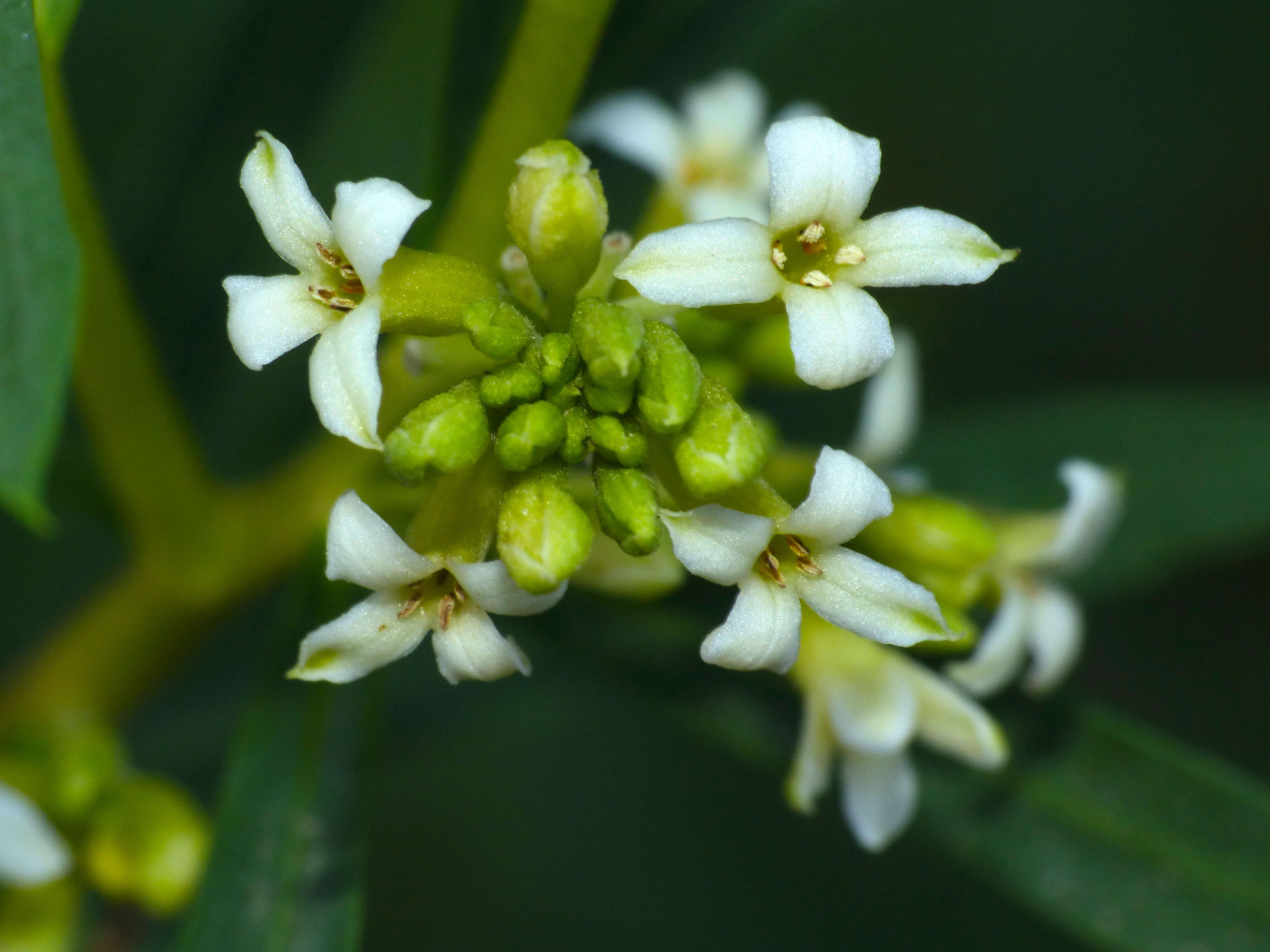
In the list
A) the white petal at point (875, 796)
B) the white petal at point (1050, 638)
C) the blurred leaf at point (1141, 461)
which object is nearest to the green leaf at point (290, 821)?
the white petal at point (875, 796)

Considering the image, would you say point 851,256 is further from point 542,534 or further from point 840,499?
point 542,534

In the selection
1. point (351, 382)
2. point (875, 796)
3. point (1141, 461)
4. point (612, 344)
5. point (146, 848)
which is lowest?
point (146, 848)

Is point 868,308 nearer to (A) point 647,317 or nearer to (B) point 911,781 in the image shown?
(A) point 647,317

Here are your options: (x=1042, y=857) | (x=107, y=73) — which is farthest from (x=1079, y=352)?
(x=107, y=73)

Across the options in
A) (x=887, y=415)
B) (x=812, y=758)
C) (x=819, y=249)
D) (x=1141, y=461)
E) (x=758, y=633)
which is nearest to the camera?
(x=758, y=633)

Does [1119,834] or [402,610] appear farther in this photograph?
[1119,834]

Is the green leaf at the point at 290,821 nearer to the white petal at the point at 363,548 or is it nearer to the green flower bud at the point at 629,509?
the white petal at the point at 363,548

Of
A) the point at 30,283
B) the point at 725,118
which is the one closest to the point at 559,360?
the point at 30,283

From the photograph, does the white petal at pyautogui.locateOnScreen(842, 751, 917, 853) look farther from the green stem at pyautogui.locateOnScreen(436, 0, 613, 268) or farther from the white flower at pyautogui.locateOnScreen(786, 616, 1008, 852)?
the green stem at pyautogui.locateOnScreen(436, 0, 613, 268)
